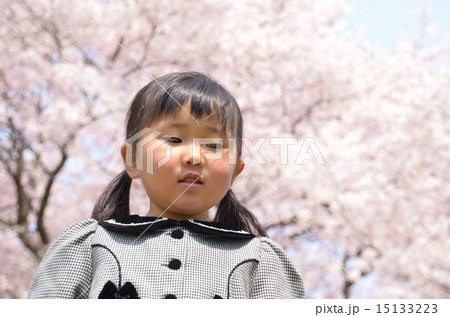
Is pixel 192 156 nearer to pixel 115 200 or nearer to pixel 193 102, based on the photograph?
pixel 193 102

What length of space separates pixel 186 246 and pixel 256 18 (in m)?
5.17

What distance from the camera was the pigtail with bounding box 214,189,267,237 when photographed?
139 centimetres

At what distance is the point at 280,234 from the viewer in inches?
218

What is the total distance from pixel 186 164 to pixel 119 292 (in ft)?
1.00

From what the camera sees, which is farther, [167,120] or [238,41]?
[238,41]

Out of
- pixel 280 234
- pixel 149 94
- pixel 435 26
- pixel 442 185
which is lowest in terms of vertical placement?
pixel 280 234

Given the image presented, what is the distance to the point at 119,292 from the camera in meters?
1.04

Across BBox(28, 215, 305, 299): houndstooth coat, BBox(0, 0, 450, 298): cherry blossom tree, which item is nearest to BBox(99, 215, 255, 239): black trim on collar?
BBox(28, 215, 305, 299): houndstooth coat

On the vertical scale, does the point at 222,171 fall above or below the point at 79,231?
above

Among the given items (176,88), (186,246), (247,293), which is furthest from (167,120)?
(247,293)

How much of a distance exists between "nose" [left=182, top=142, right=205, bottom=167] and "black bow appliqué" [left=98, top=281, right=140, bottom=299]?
286mm

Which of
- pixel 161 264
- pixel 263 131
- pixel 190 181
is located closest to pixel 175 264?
Result: pixel 161 264
